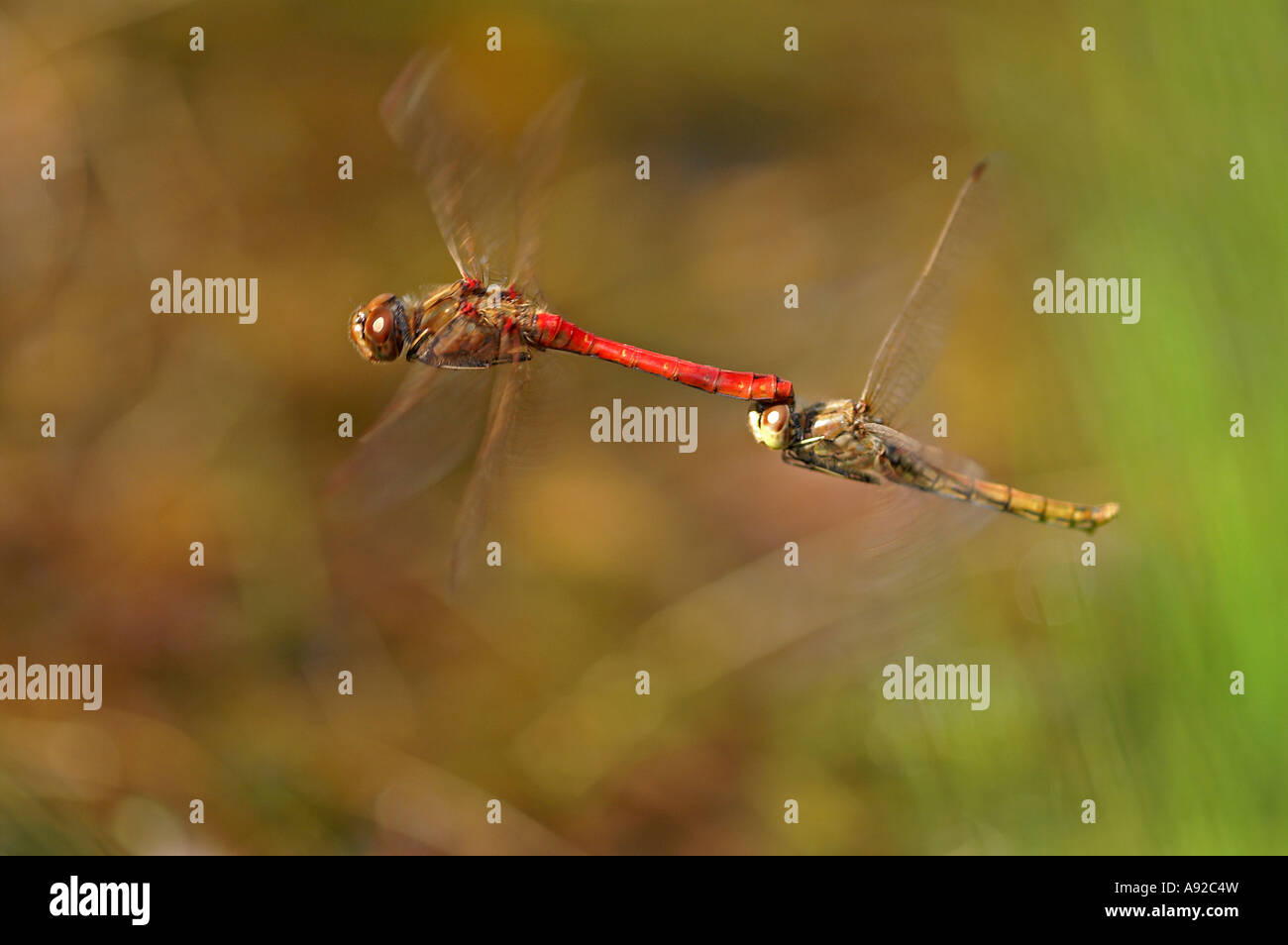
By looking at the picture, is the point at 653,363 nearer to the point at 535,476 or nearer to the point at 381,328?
the point at 381,328

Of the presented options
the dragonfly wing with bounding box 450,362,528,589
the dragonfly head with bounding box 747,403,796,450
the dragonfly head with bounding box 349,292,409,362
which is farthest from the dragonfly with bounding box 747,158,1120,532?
the dragonfly head with bounding box 349,292,409,362

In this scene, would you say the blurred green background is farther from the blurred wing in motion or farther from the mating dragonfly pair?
the blurred wing in motion

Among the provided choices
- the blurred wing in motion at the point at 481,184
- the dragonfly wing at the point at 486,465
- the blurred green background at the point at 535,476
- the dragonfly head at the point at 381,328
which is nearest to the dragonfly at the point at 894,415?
the dragonfly wing at the point at 486,465

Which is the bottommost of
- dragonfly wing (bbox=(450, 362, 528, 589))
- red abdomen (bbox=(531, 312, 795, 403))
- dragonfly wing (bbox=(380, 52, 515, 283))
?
dragonfly wing (bbox=(450, 362, 528, 589))

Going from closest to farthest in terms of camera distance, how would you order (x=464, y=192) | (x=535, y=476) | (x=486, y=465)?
(x=486, y=465) < (x=464, y=192) < (x=535, y=476)

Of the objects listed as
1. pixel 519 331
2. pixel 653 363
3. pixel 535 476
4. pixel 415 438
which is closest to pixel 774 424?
pixel 653 363

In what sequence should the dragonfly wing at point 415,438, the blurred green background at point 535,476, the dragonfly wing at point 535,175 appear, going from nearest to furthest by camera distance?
the dragonfly wing at point 415,438 < the dragonfly wing at point 535,175 < the blurred green background at point 535,476

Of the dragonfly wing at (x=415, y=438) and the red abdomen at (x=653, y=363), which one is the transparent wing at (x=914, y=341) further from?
the dragonfly wing at (x=415, y=438)
